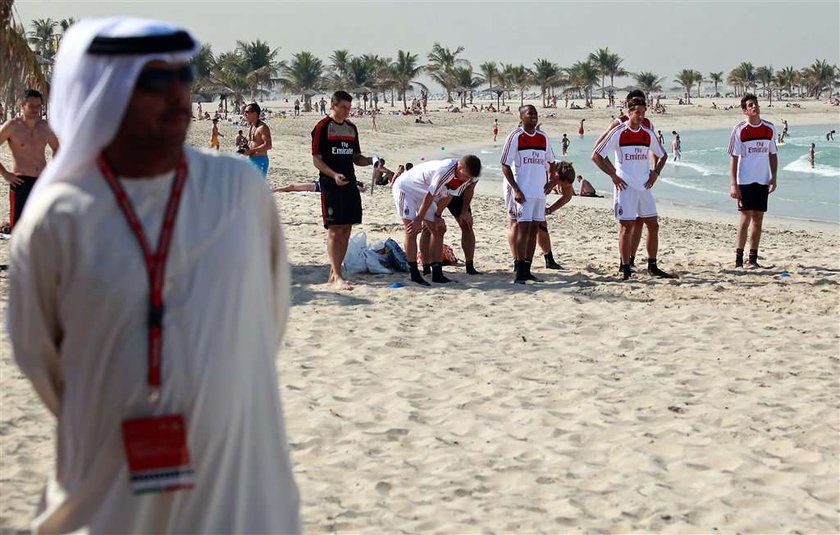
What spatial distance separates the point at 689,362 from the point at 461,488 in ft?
9.03

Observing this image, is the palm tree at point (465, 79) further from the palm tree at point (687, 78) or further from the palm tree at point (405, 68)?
the palm tree at point (687, 78)

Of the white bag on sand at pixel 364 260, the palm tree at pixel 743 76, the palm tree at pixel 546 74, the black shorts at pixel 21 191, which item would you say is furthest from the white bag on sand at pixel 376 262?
the palm tree at pixel 743 76

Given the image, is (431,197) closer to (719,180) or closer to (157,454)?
(157,454)

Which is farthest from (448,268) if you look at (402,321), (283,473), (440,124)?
(440,124)

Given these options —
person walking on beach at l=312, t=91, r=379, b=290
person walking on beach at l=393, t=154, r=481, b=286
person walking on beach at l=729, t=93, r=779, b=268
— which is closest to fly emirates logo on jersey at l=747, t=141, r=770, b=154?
person walking on beach at l=729, t=93, r=779, b=268

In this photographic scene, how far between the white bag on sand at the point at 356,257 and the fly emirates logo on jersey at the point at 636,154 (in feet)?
8.98

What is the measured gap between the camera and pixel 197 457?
7.44 feet

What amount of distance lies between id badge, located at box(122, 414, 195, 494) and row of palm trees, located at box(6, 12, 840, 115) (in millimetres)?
85657

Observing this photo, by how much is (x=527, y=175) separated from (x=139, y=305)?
8.48 metres

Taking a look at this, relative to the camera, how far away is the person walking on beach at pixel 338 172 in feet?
31.5

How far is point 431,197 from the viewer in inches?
390

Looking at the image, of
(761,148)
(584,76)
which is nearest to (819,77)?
(584,76)

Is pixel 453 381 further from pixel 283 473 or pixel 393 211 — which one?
pixel 393 211

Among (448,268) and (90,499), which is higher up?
(90,499)
